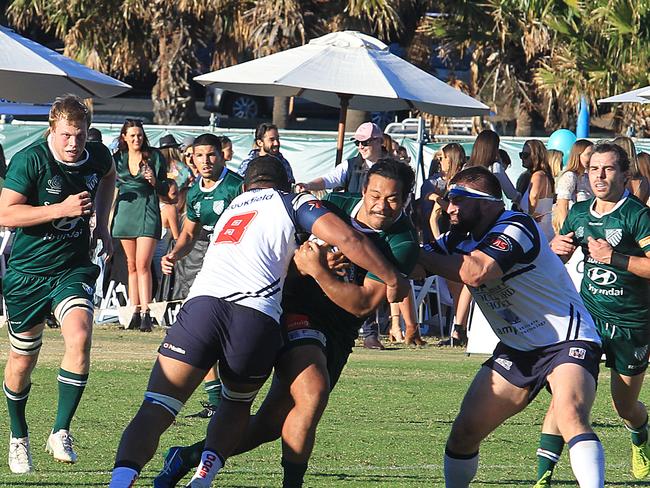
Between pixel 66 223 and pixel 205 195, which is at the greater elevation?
pixel 66 223

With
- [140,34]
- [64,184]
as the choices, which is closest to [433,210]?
[64,184]

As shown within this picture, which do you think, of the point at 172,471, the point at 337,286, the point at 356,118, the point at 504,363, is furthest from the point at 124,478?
the point at 356,118

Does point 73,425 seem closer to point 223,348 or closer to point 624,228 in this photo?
point 223,348

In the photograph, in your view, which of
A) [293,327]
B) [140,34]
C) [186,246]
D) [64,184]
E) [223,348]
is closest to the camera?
[223,348]

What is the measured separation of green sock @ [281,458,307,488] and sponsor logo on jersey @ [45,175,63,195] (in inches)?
89.6

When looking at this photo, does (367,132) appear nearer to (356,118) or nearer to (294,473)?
(294,473)

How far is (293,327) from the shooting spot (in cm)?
698

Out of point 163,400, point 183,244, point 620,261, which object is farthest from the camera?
point 183,244

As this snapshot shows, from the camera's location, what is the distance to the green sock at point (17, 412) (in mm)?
7914

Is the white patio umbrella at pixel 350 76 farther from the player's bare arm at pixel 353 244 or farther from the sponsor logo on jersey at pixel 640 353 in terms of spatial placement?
the player's bare arm at pixel 353 244

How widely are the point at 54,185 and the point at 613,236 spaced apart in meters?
3.31

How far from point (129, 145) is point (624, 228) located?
7.89m

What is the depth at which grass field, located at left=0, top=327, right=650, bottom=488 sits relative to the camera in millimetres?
7867

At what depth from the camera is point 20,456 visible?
7820 millimetres
